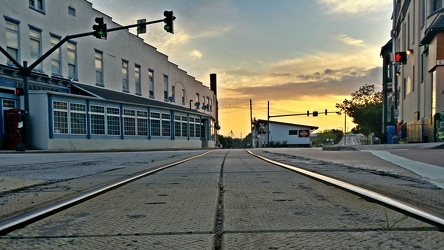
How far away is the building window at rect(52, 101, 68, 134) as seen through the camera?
27000 millimetres

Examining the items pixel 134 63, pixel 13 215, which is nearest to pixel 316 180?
pixel 13 215

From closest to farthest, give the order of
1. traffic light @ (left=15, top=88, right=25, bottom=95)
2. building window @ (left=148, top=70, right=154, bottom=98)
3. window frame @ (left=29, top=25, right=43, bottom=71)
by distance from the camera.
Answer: traffic light @ (left=15, top=88, right=25, bottom=95)
window frame @ (left=29, top=25, right=43, bottom=71)
building window @ (left=148, top=70, right=154, bottom=98)

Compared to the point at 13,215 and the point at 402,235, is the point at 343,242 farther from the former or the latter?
the point at 13,215

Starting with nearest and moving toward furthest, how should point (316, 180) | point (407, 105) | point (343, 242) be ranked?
point (343, 242)
point (316, 180)
point (407, 105)

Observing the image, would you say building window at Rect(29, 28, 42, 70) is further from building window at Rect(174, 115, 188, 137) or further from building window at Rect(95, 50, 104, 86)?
building window at Rect(174, 115, 188, 137)

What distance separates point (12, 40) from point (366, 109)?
61.4 metres

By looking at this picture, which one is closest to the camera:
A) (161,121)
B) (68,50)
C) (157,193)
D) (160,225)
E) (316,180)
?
(160,225)

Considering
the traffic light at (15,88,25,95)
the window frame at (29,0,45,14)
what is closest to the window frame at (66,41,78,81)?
the window frame at (29,0,45,14)

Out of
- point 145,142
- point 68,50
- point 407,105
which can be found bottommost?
point 145,142

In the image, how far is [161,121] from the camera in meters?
40.8

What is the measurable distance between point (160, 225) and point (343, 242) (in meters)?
1.27

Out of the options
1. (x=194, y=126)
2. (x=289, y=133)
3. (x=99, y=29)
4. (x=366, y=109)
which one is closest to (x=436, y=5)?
(x=99, y=29)

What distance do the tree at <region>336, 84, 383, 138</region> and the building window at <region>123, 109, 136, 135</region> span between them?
138 ft

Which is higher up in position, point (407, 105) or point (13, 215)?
point (407, 105)
